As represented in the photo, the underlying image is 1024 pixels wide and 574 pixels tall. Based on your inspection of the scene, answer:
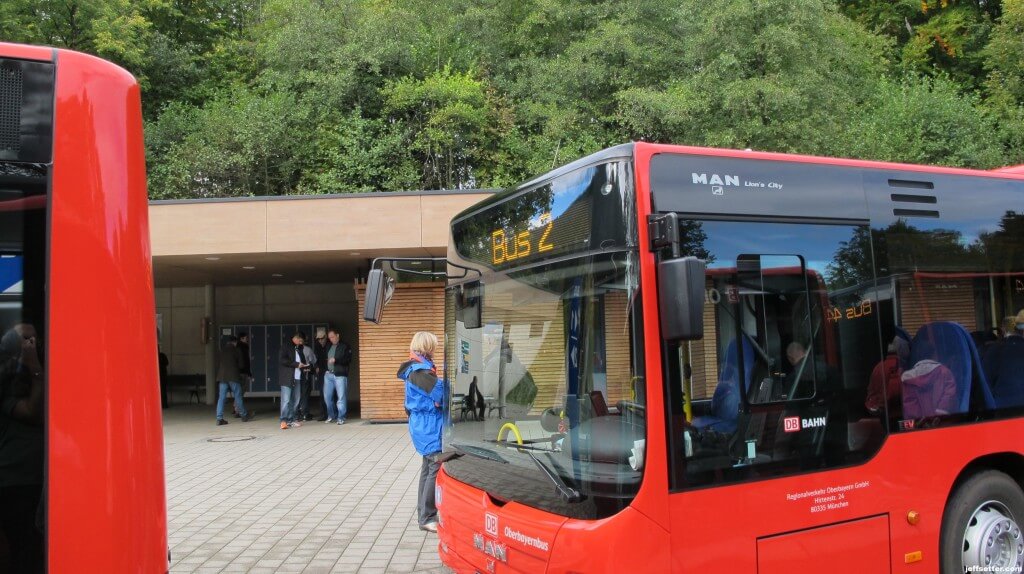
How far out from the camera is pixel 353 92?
96.0 ft

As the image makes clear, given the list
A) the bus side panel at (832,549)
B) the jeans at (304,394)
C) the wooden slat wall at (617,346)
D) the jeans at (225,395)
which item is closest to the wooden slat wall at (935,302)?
the bus side panel at (832,549)

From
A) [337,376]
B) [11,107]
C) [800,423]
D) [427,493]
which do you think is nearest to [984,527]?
[800,423]

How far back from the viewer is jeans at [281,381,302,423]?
622 inches

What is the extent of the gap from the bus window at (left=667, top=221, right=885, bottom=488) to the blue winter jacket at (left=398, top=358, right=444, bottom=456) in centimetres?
317

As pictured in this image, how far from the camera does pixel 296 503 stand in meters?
8.62

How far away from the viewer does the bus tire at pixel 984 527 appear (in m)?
4.54

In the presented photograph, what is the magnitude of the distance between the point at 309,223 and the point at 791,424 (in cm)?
1150

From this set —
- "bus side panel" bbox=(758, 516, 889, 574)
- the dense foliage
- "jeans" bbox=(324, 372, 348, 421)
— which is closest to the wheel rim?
"bus side panel" bbox=(758, 516, 889, 574)

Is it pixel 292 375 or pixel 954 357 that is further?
pixel 292 375

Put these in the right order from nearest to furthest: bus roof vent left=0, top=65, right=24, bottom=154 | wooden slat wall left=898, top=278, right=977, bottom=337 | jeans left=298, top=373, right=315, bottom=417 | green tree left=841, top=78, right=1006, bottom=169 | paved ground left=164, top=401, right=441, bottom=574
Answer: bus roof vent left=0, top=65, right=24, bottom=154, wooden slat wall left=898, top=278, right=977, bottom=337, paved ground left=164, top=401, right=441, bottom=574, jeans left=298, top=373, right=315, bottom=417, green tree left=841, top=78, right=1006, bottom=169

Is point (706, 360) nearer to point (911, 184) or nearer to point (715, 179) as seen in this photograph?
point (715, 179)

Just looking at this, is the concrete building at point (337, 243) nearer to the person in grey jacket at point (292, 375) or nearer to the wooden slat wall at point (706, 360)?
the person in grey jacket at point (292, 375)

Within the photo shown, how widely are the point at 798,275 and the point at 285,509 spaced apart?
6.25 m

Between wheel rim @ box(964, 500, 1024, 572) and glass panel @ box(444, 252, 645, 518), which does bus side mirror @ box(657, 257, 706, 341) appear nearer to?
glass panel @ box(444, 252, 645, 518)
